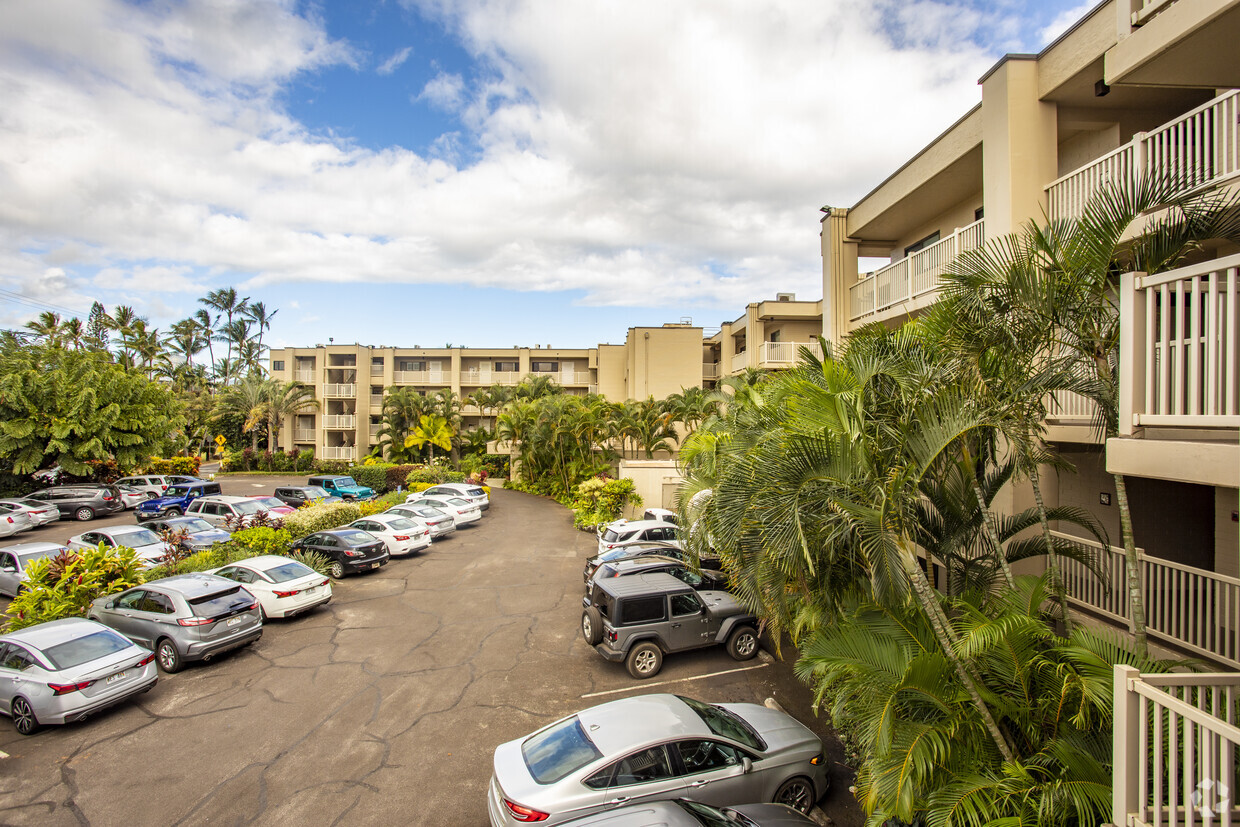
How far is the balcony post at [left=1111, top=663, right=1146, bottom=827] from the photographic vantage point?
11.9 ft

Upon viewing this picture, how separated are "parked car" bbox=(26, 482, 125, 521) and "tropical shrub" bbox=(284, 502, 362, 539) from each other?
14.6 m

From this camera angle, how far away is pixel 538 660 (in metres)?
11.6

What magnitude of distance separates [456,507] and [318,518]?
20.8 feet

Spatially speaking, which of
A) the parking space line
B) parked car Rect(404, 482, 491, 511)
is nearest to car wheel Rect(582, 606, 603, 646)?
the parking space line

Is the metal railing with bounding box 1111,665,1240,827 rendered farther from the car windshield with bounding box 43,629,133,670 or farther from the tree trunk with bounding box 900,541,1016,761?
the car windshield with bounding box 43,629,133,670

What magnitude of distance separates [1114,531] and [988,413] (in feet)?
23.8

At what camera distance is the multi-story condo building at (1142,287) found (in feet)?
12.6

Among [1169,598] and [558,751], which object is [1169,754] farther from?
[1169,598]

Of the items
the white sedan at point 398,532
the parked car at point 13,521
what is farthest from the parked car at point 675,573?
the parked car at point 13,521

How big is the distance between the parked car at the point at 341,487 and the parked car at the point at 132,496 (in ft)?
25.0

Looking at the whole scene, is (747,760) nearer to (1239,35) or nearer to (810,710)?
(810,710)

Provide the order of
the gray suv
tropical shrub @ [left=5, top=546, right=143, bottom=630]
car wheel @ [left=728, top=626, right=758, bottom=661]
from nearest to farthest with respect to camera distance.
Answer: the gray suv
car wheel @ [left=728, top=626, right=758, bottom=661]
tropical shrub @ [left=5, top=546, right=143, bottom=630]

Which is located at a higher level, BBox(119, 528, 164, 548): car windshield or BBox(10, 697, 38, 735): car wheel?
BBox(119, 528, 164, 548): car windshield

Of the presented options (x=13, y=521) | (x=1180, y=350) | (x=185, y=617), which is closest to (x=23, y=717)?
(x=185, y=617)
